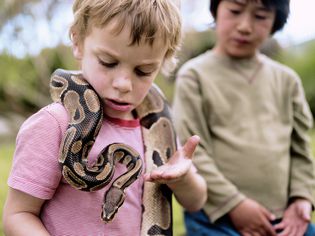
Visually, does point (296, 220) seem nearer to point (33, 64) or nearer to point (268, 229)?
point (268, 229)

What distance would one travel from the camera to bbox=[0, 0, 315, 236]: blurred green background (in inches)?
317

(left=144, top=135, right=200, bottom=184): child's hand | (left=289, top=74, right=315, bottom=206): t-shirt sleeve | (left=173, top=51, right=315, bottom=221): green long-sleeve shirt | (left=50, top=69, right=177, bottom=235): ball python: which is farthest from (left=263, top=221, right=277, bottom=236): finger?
(left=144, top=135, right=200, bottom=184): child's hand

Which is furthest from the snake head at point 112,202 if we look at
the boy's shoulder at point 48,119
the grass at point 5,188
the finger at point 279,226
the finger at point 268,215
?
the grass at point 5,188

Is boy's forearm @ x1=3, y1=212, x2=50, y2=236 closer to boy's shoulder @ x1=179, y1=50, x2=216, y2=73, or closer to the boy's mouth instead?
the boy's mouth

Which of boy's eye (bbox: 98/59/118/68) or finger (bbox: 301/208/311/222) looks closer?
boy's eye (bbox: 98/59/118/68)

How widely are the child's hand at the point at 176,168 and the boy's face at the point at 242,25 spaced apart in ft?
4.01

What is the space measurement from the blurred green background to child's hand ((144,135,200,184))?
232 cm

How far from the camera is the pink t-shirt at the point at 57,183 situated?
1871 mm

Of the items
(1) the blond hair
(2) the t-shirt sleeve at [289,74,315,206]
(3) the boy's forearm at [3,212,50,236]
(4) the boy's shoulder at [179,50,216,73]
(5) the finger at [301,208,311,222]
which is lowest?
(5) the finger at [301,208,311,222]

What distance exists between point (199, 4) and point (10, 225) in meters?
9.86

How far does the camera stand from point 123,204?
201cm

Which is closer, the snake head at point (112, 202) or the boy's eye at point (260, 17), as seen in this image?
the snake head at point (112, 202)

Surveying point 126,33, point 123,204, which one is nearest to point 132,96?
point 126,33

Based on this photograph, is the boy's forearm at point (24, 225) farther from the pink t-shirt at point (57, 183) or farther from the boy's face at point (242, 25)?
the boy's face at point (242, 25)
